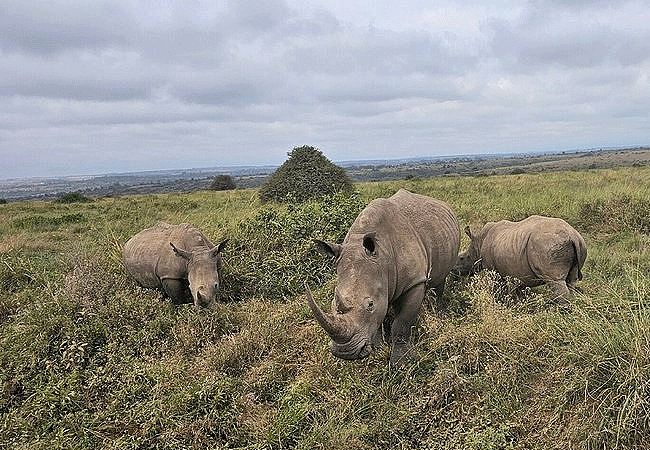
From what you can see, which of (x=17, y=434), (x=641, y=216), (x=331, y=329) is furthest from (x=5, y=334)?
(x=641, y=216)

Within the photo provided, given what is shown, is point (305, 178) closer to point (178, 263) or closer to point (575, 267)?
point (178, 263)

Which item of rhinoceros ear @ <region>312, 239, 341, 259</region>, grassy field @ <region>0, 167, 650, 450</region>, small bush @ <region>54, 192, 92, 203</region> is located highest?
rhinoceros ear @ <region>312, 239, 341, 259</region>

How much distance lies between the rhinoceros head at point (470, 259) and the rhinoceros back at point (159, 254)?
411 centimetres

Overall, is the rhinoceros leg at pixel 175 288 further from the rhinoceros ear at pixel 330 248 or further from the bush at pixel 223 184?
the bush at pixel 223 184

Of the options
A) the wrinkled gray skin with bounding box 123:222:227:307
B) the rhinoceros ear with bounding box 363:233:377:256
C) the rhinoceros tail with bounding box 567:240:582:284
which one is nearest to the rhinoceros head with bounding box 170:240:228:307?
the wrinkled gray skin with bounding box 123:222:227:307

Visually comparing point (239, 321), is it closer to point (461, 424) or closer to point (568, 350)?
point (461, 424)

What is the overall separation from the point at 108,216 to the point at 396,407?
52.3 ft

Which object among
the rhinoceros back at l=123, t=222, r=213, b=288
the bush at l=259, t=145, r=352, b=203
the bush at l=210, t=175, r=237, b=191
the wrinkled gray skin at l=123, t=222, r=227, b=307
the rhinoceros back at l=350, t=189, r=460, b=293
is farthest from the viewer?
the bush at l=210, t=175, r=237, b=191

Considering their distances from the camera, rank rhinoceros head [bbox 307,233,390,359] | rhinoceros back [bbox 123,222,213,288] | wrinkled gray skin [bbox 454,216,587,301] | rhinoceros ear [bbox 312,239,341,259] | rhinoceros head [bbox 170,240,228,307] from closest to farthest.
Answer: rhinoceros head [bbox 307,233,390,359]
rhinoceros ear [bbox 312,239,341,259]
wrinkled gray skin [bbox 454,216,587,301]
rhinoceros head [bbox 170,240,228,307]
rhinoceros back [bbox 123,222,213,288]

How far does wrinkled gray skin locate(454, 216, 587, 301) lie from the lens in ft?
22.1

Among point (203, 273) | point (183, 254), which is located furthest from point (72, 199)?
point (203, 273)

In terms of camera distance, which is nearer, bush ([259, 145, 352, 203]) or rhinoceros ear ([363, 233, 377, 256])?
rhinoceros ear ([363, 233, 377, 256])

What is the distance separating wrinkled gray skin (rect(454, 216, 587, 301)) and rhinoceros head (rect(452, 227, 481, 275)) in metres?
0.19

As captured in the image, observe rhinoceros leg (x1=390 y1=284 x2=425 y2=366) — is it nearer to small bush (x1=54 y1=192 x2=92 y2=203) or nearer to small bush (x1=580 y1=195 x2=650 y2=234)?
small bush (x1=580 y1=195 x2=650 y2=234)
